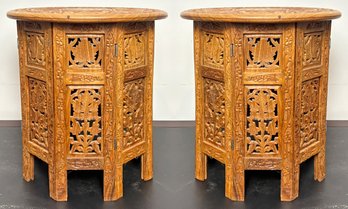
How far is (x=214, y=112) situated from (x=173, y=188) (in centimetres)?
46

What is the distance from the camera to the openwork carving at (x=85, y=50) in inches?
104

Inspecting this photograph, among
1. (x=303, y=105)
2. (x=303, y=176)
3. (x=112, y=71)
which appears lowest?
(x=303, y=176)

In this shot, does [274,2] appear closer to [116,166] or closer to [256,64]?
[256,64]

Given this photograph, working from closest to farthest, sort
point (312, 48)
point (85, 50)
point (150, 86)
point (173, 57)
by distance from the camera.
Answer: point (85, 50), point (312, 48), point (150, 86), point (173, 57)

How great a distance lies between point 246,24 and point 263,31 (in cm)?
9

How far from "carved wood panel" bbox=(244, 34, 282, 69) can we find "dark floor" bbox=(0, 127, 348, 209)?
2.21ft

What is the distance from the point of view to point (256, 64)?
2.68m

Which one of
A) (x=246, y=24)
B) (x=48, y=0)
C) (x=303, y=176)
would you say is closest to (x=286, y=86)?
(x=246, y=24)

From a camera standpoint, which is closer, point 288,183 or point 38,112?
point 288,183

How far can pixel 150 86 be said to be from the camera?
9.88 feet

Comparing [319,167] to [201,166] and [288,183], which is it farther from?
[201,166]

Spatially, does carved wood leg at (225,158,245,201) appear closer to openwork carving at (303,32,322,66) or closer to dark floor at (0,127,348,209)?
dark floor at (0,127,348,209)

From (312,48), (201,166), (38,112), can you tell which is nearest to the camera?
(312,48)

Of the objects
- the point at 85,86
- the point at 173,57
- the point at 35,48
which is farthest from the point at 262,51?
the point at 173,57
